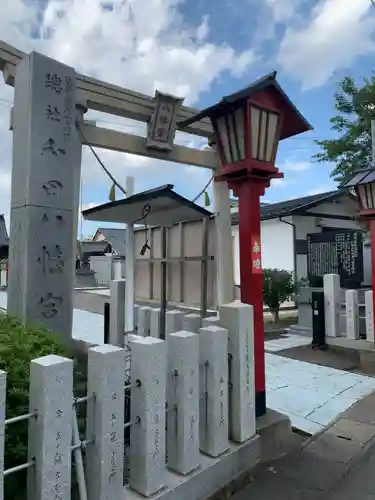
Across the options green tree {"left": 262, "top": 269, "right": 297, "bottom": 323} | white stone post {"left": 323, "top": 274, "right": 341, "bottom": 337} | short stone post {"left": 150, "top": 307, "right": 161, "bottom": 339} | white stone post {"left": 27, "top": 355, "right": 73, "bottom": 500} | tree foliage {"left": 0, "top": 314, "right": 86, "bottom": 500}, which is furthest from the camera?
green tree {"left": 262, "top": 269, "right": 297, "bottom": 323}

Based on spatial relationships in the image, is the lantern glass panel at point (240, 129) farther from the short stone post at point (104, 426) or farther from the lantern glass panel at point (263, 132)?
the short stone post at point (104, 426)

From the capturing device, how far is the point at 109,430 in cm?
221

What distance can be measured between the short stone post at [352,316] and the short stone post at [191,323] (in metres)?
4.93

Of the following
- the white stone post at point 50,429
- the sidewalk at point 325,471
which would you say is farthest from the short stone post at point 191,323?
the white stone post at point 50,429

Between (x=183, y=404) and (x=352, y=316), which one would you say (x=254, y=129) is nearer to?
(x=183, y=404)

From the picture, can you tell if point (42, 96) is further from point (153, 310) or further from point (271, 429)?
point (271, 429)

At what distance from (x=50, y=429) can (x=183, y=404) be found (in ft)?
3.35

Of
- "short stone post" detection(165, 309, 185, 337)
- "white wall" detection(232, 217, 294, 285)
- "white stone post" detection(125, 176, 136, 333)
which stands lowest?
"short stone post" detection(165, 309, 185, 337)

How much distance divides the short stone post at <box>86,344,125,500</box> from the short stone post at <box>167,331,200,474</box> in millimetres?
527

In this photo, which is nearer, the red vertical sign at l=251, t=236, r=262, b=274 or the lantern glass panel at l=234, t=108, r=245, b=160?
the lantern glass panel at l=234, t=108, r=245, b=160

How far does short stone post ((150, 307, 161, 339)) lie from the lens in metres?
4.73

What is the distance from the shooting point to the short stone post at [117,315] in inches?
187

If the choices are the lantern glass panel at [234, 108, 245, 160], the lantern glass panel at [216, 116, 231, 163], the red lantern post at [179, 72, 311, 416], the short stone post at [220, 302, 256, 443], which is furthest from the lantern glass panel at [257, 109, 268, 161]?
the short stone post at [220, 302, 256, 443]

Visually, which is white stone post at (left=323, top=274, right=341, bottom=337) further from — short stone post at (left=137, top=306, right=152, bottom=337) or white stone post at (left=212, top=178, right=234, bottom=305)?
short stone post at (left=137, top=306, right=152, bottom=337)
